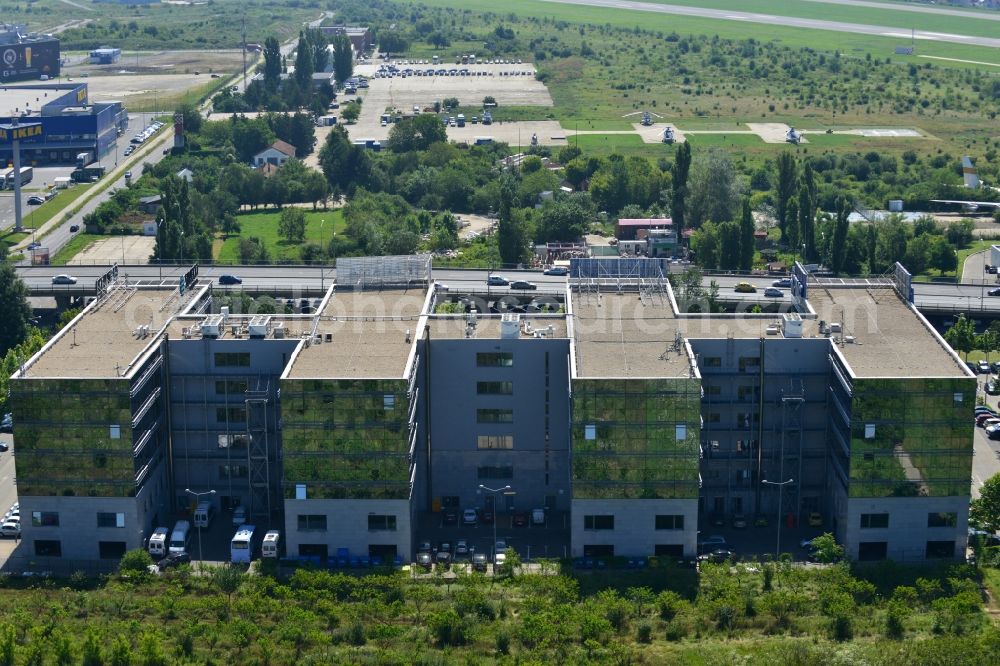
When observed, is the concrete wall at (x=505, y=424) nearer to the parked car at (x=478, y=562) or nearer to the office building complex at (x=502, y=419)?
the office building complex at (x=502, y=419)

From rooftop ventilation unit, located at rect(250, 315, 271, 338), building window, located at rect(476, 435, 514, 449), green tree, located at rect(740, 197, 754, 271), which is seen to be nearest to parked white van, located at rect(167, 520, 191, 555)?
rooftop ventilation unit, located at rect(250, 315, 271, 338)

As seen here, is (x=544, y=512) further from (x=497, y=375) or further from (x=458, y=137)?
(x=458, y=137)

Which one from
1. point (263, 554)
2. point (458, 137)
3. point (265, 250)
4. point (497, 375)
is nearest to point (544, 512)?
point (497, 375)

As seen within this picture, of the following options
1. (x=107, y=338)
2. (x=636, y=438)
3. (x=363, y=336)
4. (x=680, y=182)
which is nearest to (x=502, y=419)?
(x=363, y=336)

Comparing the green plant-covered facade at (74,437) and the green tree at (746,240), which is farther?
the green tree at (746,240)

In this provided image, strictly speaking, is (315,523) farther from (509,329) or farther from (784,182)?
(784,182)

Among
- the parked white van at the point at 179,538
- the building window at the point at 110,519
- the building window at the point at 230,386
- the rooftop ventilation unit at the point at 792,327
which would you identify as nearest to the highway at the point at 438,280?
the rooftop ventilation unit at the point at 792,327
